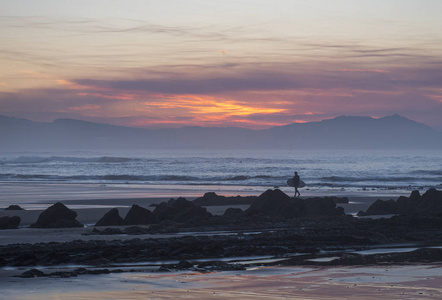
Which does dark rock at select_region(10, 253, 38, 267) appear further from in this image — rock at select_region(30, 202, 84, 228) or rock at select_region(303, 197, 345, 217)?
rock at select_region(303, 197, 345, 217)

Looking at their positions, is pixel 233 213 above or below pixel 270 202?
below

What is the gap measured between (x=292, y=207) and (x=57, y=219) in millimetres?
7658

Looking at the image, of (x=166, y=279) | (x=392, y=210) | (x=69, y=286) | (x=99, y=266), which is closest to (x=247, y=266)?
(x=166, y=279)

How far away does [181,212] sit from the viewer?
20641mm

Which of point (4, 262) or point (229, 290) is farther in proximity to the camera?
point (4, 262)

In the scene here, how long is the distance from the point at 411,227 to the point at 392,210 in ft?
21.9

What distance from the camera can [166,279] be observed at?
34.1ft

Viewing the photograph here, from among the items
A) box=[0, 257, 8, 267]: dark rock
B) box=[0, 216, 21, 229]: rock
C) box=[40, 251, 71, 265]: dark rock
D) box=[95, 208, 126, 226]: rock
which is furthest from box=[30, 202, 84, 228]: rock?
box=[0, 257, 8, 267]: dark rock

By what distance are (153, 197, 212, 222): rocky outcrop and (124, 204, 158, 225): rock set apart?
75cm

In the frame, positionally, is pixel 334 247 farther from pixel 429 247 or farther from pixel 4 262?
pixel 4 262

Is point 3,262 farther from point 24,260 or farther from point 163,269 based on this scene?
point 163,269

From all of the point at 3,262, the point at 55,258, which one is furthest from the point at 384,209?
the point at 3,262

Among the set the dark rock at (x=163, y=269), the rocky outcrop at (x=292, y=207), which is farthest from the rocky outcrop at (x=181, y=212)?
the dark rock at (x=163, y=269)

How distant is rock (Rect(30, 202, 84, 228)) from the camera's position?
61.1 ft
